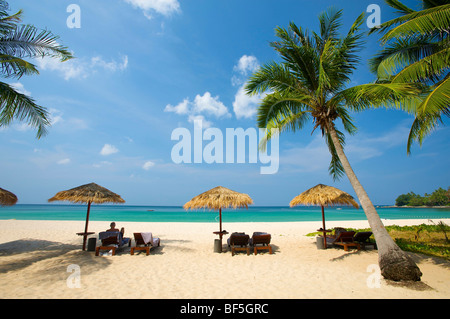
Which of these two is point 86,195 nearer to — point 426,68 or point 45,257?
point 45,257

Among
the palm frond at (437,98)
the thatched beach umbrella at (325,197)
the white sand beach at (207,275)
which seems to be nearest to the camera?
the palm frond at (437,98)

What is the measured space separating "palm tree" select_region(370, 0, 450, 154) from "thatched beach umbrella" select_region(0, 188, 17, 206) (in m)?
11.8

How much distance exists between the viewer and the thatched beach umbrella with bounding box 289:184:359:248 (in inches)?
317

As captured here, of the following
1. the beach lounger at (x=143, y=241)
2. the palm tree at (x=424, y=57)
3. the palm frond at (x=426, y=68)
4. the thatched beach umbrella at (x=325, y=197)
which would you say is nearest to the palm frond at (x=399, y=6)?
the palm tree at (x=424, y=57)

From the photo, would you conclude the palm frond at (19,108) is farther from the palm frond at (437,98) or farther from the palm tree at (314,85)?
the palm frond at (437,98)

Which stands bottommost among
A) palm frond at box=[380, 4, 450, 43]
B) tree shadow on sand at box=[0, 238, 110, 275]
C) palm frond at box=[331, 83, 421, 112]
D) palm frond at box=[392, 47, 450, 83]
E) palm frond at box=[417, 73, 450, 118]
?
tree shadow on sand at box=[0, 238, 110, 275]

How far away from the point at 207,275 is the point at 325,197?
5314 millimetres

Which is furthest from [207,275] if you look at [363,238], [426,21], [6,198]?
[426,21]

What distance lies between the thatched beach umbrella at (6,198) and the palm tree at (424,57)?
11753mm

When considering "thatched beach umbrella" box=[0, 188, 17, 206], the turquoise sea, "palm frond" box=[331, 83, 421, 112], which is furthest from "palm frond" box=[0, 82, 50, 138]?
the turquoise sea

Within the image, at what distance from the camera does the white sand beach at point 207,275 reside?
13.2ft

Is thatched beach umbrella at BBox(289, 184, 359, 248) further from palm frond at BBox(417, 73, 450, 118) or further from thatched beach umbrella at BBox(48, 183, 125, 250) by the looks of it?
thatched beach umbrella at BBox(48, 183, 125, 250)
